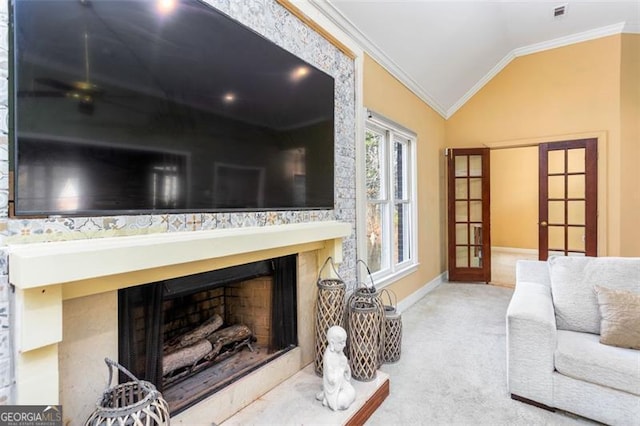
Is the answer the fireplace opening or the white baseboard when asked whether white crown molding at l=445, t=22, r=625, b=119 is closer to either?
the white baseboard

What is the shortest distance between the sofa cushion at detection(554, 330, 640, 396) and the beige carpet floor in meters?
0.29

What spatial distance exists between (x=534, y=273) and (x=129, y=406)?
2826 millimetres

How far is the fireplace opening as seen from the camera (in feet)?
4.64

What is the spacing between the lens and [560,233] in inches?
177

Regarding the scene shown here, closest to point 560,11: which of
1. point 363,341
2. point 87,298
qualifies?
point 363,341

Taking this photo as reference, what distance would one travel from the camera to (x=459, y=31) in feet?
11.6

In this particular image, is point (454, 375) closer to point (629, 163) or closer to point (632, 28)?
point (629, 163)

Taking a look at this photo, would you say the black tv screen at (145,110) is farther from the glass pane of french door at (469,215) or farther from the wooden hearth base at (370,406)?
the glass pane of french door at (469,215)

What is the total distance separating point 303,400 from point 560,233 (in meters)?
4.36

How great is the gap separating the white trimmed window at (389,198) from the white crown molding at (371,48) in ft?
1.87

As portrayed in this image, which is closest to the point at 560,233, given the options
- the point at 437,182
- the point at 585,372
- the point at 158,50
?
the point at 437,182

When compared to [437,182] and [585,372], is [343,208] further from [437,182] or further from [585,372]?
[437,182]

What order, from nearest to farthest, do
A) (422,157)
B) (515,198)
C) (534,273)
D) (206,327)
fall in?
(206,327) → (534,273) → (422,157) → (515,198)

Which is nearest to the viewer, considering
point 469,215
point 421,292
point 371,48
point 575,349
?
point 575,349
